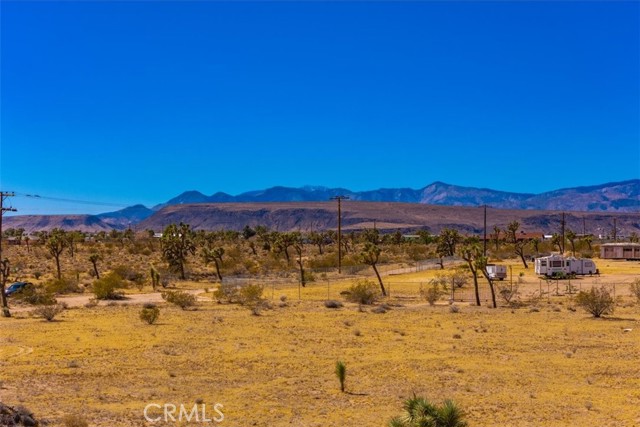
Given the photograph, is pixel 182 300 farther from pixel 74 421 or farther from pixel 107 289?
pixel 74 421

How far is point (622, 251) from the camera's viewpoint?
305 ft

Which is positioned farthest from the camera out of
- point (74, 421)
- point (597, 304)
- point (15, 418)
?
point (597, 304)

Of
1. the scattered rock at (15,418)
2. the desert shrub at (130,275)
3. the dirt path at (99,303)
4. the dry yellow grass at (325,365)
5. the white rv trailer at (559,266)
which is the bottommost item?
the dry yellow grass at (325,365)

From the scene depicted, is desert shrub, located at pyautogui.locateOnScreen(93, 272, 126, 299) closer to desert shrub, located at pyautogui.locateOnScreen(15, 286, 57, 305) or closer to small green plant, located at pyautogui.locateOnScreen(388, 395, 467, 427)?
desert shrub, located at pyautogui.locateOnScreen(15, 286, 57, 305)

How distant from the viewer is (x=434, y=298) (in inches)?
1788

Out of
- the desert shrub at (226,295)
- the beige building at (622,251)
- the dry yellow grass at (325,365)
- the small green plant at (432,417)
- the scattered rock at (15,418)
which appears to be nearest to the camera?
the small green plant at (432,417)

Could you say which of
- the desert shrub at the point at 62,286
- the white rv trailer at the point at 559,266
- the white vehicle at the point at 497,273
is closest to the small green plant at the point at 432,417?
the desert shrub at the point at 62,286

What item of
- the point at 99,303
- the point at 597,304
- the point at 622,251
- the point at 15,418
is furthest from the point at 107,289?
the point at 622,251

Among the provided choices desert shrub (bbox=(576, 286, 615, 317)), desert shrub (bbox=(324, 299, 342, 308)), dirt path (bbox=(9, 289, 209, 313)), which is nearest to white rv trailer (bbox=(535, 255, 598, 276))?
desert shrub (bbox=(576, 286, 615, 317))

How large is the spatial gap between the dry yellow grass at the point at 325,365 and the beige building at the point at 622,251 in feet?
191

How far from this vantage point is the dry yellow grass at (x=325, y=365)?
18812 millimetres

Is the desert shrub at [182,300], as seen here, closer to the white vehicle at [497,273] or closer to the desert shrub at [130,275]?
the desert shrub at [130,275]

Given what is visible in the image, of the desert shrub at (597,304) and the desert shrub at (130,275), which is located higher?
the desert shrub at (130,275)

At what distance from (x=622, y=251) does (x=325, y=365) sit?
264ft
